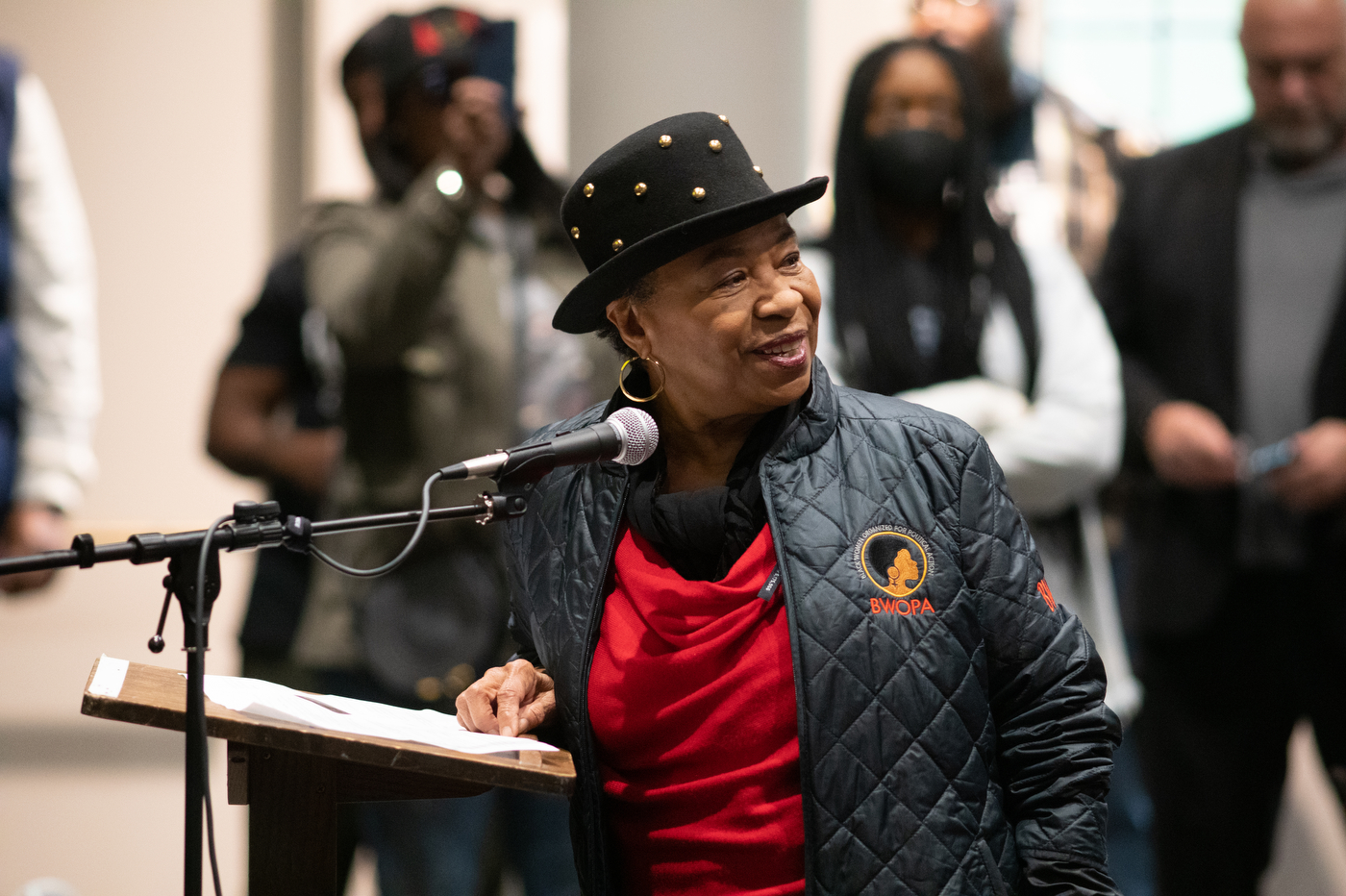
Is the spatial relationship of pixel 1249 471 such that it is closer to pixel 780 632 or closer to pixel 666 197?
pixel 780 632

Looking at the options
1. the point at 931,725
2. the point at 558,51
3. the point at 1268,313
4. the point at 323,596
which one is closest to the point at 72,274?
the point at 323,596

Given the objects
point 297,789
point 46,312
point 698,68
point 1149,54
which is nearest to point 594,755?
point 297,789

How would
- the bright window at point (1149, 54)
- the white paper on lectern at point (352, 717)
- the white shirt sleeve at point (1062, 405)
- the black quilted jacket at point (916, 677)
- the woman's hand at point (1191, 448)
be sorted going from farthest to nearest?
the bright window at point (1149, 54)
the woman's hand at point (1191, 448)
the white shirt sleeve at point (1062, 405)
the black quilted jacket at point (916, 677)
the white paper on lectern at point (352, 717)

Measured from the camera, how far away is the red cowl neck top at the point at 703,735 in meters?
1.98

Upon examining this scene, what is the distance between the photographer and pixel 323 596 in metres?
3.46

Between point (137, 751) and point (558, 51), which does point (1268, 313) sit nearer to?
point (558, 51)

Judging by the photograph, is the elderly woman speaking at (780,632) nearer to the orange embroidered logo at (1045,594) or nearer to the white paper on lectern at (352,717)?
the orange embroidered logo at (1045,594)

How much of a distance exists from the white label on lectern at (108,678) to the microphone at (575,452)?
0.47 meters

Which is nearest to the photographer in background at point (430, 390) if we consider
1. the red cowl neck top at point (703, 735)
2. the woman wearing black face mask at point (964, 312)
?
the woman wearing black face mask at point (964, 312)

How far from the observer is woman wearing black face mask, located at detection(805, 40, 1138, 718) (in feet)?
10.9

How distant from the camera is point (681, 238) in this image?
204cm

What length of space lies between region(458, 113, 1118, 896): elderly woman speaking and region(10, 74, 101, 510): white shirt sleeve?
191 cm

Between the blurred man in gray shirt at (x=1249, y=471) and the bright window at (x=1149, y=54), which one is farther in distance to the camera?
the bright window at (x=1149, y=54)

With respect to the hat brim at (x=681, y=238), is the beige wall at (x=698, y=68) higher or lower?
higher
